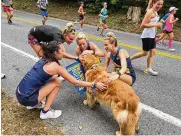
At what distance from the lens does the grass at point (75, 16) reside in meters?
13.2

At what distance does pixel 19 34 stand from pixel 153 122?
27.1ft

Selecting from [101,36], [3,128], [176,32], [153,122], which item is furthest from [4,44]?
[176,32]

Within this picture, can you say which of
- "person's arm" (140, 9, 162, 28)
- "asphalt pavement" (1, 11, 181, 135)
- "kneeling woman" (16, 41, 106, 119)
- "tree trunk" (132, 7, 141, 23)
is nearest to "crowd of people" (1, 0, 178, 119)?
"kneeling woman" (16, 41, 106, 119)

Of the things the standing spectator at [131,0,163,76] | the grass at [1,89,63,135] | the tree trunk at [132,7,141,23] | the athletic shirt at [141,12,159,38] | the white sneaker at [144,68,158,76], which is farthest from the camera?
the tree trunk at [132,7,141,23]

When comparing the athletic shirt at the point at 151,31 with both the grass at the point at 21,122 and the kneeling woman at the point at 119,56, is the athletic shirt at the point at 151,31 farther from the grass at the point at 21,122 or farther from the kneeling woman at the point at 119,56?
the grass at the point at 21,122

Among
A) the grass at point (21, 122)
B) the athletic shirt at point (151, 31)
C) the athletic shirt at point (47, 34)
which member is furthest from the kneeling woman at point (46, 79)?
the athletic shirt at point (151, 31)

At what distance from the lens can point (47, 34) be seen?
4562mm

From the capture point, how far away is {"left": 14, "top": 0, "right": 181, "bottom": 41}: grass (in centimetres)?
1316

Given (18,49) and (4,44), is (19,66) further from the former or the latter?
(4,44)

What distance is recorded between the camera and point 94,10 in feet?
58.0

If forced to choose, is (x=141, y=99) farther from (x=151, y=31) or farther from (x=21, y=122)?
(x=21, y=122)

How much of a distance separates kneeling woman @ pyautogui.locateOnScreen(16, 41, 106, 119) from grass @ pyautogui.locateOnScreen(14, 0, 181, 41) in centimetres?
847

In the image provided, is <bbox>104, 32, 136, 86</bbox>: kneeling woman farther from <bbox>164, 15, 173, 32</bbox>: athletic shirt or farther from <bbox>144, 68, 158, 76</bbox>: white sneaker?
<bbox>164, 15, 173, 32</bbox>: athletic shirt

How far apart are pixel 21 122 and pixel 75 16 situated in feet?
46.9
